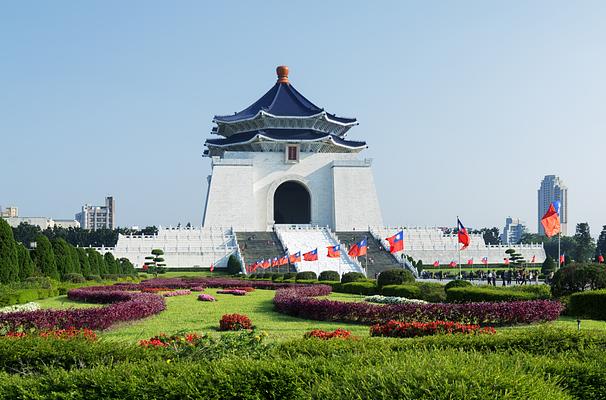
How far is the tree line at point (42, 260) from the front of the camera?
1830 centimetres

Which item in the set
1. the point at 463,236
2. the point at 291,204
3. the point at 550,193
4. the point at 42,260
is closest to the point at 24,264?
the point at 42,260

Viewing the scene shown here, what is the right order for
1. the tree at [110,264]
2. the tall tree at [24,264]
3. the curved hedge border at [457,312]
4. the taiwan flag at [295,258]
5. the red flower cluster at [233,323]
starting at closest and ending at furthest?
the red flower cluster at [233,323]
the curved hedge border at [457,312]
the tall tree at [24,264]
the tree at [110,264]
the taiwan flag at [295,258]

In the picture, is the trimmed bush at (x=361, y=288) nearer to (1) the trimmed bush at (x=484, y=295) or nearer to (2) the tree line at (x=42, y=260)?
(1) the trimmed bush at (x=484, y=295)

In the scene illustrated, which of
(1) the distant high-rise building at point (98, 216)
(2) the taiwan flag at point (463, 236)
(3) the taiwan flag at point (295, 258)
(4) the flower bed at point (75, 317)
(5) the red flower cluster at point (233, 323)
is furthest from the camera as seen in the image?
(1) the distant high-rise building at point (98, 216)

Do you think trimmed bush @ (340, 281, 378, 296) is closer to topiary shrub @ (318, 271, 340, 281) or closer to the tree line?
→ topiary shrub @ (318, 271, 340, 281)

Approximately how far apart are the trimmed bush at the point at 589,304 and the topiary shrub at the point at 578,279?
3.65ft

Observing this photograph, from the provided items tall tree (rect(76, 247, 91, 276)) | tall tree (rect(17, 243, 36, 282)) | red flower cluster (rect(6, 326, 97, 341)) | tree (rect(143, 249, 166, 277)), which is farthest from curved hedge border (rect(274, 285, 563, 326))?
tree (rect(143, 249, 166, 277))

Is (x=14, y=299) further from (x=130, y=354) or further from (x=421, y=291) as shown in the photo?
(x=130, y=354)

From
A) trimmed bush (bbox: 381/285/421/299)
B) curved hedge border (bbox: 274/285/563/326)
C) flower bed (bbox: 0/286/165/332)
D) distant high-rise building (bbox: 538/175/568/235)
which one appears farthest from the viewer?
distant high-rise building (bbox: 538/175/568/235)

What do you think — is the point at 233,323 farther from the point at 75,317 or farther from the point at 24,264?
the point at 24,264

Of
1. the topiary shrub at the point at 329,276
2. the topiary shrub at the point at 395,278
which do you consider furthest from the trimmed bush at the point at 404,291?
the topiary shrub at the point at 329,276

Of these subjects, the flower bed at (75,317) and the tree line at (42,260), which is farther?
the tree line at (42,260)

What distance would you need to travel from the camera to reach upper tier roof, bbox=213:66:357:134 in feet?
161

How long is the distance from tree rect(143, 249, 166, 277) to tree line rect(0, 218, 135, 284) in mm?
6748
